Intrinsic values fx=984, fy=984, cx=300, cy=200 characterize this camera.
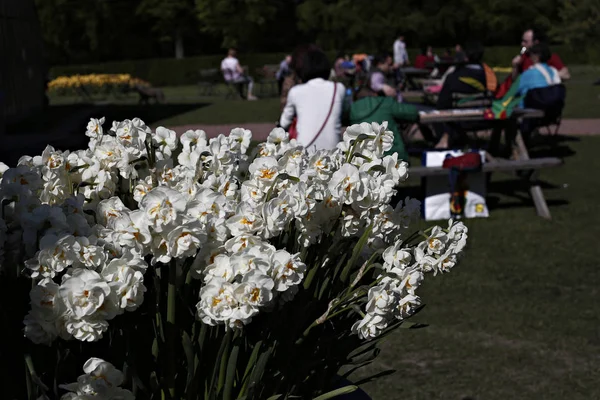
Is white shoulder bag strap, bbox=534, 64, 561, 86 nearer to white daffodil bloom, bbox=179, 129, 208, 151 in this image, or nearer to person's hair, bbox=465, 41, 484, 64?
person's hair, bbox=465, 41, 484, 64

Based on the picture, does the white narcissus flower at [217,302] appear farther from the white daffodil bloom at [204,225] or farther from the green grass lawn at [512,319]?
the green grass lawn at [512,319]

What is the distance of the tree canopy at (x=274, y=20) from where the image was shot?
62.9 meters

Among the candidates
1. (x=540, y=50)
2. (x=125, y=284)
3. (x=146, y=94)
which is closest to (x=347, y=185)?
(x=125, y=284)

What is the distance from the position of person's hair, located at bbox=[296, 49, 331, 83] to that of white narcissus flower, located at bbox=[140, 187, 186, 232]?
5542mm

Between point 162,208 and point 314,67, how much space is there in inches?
220

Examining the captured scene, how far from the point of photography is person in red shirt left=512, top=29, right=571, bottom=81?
14219 millimetres

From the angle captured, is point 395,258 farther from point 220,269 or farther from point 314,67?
point 314,67

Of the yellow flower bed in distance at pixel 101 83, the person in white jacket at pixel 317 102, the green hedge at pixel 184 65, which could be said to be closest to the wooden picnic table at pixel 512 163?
the person in white jacket at pixel 317 102

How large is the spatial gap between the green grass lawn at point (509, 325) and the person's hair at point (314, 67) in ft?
5.88

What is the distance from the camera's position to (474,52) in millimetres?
12086

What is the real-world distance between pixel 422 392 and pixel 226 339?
3032 mm

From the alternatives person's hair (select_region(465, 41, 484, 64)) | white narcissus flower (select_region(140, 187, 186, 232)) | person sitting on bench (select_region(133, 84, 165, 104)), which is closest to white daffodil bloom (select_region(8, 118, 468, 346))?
white narcissus flower (select_region(140, 187, 186, 232))

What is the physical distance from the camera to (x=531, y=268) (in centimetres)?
760

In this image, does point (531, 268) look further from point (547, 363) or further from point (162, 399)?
point (162, 399)
